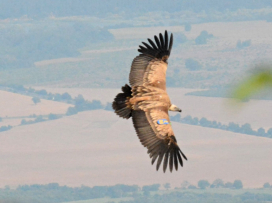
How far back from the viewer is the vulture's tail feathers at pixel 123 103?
481 inches

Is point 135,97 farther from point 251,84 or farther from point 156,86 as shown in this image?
point 251,84

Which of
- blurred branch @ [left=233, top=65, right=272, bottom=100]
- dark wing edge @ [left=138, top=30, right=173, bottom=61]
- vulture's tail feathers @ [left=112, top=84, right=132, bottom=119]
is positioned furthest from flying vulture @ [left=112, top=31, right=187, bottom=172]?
blurred branch @ [left=233, top=65, right=272, bottom=100]

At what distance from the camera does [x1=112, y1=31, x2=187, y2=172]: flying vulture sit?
11.4m

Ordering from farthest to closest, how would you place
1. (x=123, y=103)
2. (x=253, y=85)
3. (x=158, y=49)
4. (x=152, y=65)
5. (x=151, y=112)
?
1. (x=158, y=49)
2. (x=152, y=65)
3. (x=123, y=103)
4. (x=151, y=112)
5. (x=253, y=85)

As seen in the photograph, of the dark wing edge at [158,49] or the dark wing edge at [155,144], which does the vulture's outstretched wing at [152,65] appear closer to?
the dark wing edge at [158,49]

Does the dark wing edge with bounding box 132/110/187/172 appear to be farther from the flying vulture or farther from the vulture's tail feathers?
the vulture's tail feathers

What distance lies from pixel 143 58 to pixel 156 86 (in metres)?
1.36

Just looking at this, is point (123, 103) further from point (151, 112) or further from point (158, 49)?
point (158, 49)

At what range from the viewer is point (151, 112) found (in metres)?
11.4

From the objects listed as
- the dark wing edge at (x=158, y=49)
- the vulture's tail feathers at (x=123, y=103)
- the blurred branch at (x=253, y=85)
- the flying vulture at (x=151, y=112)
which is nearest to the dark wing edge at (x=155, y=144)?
the flying vulture at (x=151, y=112)

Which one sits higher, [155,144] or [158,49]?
[158,49]

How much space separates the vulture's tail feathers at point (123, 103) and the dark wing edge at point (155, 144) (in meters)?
0.44

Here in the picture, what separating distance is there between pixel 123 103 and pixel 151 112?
41.2 inches

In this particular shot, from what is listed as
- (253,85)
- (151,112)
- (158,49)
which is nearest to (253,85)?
(253,85)
